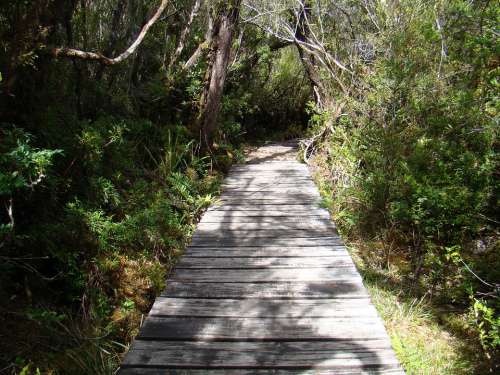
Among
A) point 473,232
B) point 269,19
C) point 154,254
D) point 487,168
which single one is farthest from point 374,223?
point 269,19

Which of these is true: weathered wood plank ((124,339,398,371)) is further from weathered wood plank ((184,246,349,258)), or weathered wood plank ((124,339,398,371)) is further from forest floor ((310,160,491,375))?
weathered wood plank ((184,246,349,258))

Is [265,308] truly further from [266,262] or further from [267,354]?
[266,262]

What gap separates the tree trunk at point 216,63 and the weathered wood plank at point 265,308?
3.83 meters

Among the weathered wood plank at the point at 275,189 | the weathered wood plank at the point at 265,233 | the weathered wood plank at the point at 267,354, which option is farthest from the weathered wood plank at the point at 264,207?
the weathered wood plank at the point at 267,354

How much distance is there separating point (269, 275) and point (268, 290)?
9.6 inches

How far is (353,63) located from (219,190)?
3334mm

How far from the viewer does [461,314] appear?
3.16m

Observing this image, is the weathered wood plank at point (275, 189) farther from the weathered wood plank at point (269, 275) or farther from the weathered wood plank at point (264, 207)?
the weathered wood plank at point (269, 275)

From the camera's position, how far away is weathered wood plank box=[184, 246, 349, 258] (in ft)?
12.0

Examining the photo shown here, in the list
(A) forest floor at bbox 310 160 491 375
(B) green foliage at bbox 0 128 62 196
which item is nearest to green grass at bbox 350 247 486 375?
(A) forest floor at bbox 310 160 491 375

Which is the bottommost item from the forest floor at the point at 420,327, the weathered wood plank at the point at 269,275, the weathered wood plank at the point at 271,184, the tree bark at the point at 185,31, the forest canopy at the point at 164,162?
the forest floor at the point at 420,327

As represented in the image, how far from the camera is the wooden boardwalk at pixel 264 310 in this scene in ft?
7.44

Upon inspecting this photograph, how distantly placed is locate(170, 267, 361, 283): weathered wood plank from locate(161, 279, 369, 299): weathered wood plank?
59mm

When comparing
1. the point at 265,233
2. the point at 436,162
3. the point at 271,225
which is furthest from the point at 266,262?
the point at 436,162
